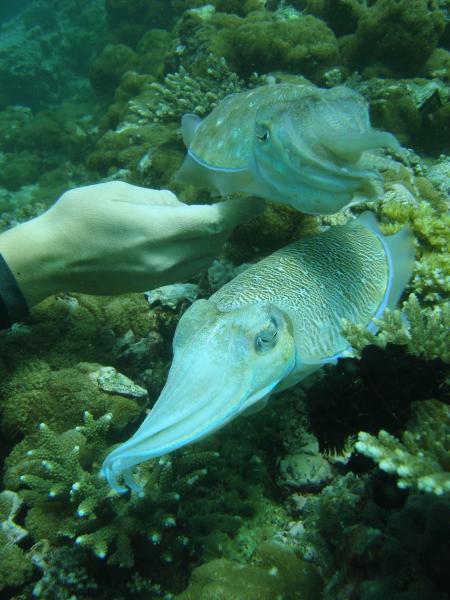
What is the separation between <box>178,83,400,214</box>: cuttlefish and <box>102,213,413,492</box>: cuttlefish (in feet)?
1.35

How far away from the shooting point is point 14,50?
76.7 ft

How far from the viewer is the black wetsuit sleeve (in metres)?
3.04

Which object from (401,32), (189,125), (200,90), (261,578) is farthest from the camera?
(401,32)

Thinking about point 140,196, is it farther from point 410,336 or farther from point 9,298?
point 410,336

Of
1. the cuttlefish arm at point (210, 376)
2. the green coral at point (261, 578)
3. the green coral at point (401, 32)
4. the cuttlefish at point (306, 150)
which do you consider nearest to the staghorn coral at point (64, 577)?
the green coral at point (261, 578)

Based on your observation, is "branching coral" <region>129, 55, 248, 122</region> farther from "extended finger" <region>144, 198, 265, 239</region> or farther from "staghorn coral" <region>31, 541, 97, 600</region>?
"staghorn coral" <region>31, 541, 97, 600</region>

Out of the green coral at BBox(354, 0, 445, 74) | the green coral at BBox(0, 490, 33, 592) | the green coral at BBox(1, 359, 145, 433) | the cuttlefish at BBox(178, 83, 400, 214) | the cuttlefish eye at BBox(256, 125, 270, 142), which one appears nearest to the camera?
the cuttlefish at BBox(178, 83, 400, 214)

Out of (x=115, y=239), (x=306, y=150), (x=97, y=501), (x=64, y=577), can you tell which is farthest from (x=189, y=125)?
(x=64, y=577)

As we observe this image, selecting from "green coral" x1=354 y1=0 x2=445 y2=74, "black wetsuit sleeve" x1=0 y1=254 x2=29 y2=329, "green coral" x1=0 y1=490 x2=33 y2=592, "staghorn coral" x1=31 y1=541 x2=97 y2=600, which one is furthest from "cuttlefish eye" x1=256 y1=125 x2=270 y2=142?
"green coral" x1=354 y1=0 x2=445 y2=74

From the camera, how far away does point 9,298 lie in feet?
10.1

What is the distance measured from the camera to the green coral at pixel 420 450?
73.5 inches

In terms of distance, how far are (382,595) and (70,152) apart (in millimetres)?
15743

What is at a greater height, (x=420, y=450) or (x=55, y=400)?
(x=420, y=450)

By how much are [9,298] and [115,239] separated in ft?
3.29
